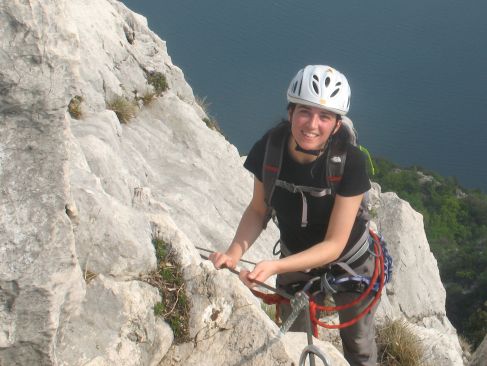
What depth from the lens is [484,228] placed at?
232 feet

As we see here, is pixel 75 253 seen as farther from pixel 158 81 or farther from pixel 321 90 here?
pixel 158 81

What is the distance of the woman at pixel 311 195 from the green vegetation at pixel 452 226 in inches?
1796

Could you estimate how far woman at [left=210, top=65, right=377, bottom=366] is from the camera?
468 centimetres

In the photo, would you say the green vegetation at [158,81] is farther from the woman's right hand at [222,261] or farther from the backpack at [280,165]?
the woman's right hand at [222,261]

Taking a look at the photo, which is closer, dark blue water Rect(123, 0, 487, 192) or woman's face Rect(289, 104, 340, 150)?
woman's face Rect(289, 104, 340, 150)

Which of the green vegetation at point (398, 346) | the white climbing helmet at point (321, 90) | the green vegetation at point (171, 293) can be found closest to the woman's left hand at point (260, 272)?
the green vegetation at point (171, 293)

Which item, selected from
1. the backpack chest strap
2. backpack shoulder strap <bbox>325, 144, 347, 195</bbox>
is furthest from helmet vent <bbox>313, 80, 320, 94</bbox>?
the backpack chest strap

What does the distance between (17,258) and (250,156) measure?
2070 mm

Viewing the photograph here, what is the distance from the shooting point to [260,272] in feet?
14.8

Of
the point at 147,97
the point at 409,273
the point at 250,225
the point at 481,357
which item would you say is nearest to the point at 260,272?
the point at 250,225

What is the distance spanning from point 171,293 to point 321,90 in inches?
89.4

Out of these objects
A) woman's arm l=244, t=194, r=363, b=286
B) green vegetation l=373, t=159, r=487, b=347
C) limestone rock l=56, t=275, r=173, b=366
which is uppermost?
woman's arm l=244, t=194, r=363, b=286

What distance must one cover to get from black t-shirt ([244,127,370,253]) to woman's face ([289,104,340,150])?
0.15 metres

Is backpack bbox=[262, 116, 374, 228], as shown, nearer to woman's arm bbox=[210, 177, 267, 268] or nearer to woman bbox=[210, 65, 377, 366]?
woman bbox=[210, 65, 377, 366]
